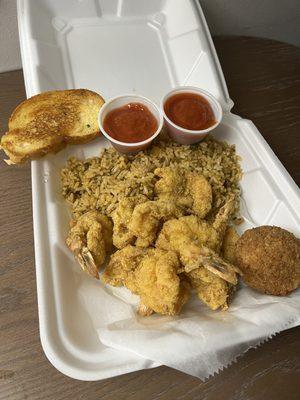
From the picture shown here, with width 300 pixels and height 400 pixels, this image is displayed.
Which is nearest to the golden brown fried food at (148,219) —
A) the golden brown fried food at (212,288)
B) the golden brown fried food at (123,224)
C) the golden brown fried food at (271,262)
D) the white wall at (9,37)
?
the golden brown fried food at (123,224)

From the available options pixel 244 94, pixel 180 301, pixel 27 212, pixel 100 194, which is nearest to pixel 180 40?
pixel 244 94

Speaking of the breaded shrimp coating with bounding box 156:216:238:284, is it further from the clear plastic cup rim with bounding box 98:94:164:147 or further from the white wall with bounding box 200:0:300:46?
the white wall with bounding box 200:0:300:46

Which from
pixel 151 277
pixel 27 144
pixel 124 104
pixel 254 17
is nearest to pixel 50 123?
pixel 27 144

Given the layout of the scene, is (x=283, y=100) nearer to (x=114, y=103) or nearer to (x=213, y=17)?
(x=213, y=17)

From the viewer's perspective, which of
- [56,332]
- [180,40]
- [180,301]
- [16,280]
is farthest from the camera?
[180,40]

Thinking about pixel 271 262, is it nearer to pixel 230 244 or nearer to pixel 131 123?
pixel 230 244

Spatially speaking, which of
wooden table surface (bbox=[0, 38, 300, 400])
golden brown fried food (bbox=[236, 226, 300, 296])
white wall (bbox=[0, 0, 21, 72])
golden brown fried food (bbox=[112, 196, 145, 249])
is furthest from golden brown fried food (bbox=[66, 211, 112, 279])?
white wall (bbox=[0, 0, 21, 72])
